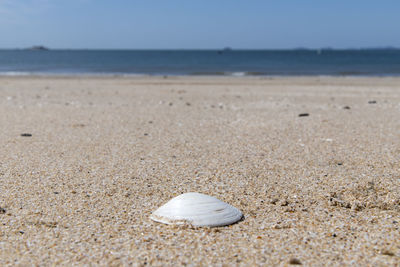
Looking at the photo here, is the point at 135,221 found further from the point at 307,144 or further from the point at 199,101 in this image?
the point at 199,101

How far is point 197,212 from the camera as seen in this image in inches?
121

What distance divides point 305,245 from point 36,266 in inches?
64.6

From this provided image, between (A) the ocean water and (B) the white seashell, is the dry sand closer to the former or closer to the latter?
(B) the white seashell

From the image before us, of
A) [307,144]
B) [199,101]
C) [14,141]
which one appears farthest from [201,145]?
[199,101]

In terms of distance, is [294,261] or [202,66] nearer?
[294,261]

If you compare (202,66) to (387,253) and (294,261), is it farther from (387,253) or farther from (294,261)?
(294,261)

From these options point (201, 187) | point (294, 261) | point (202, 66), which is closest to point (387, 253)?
point (294, 261)

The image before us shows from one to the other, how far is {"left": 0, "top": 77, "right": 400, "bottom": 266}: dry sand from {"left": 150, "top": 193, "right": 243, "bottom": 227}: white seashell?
82 mm

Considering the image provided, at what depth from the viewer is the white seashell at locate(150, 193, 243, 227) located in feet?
9.93

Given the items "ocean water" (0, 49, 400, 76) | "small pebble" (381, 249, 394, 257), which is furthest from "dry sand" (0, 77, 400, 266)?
"ocean water" (0, 49, 400, 76)

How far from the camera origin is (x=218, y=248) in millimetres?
2666

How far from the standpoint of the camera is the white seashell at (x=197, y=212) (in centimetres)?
303

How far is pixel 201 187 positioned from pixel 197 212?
3.05 ft

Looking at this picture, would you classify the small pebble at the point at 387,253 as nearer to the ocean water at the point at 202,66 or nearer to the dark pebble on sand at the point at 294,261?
the dark pebble on sand at the point at 294,261
